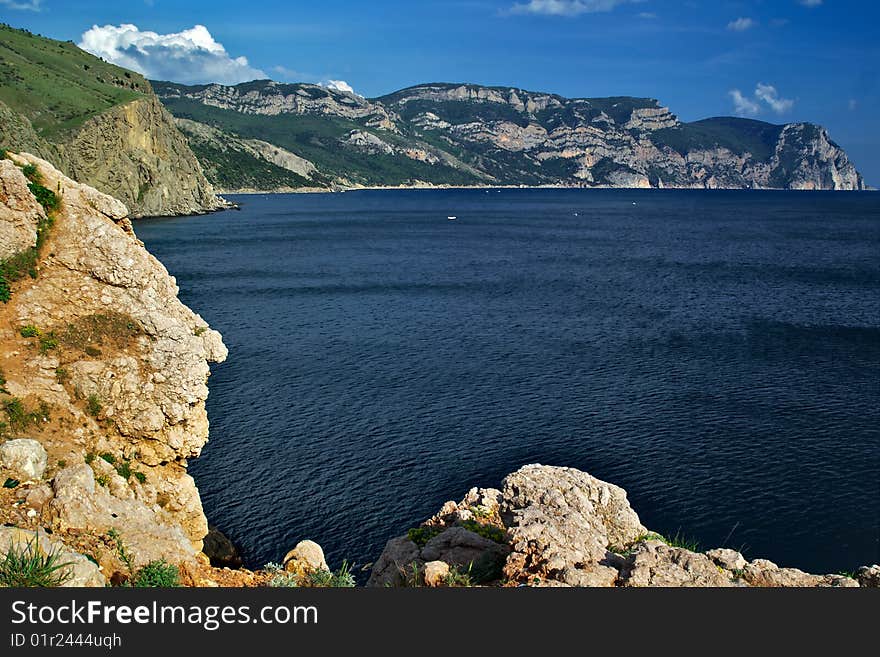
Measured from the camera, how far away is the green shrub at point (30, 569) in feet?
57.3

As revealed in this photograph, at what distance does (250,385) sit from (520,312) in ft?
140

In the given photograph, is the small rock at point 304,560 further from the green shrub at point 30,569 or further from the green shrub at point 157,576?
the green shrub at point 30,569

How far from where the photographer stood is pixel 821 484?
4619cm

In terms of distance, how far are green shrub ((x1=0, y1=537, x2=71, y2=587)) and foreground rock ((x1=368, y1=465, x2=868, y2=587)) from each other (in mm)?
→ 10231

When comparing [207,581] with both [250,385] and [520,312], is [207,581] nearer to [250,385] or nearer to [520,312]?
[250,385]

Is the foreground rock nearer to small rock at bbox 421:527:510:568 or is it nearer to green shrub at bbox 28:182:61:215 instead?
small rock at bbox 421:527:510:568

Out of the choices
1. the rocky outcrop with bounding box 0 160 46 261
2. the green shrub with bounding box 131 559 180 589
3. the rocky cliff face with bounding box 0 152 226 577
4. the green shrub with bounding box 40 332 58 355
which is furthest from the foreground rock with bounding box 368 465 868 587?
the rocky outcrop with bounding box 0 160 46 261

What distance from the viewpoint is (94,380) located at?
33.0 metres

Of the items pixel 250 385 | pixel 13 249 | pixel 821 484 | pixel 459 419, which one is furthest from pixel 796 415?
pixel 13 249

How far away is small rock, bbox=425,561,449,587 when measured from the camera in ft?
72.1

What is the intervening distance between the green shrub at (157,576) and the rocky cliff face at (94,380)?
2043mm

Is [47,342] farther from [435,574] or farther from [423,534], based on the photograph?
[435,574]

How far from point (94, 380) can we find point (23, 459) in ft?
22.8

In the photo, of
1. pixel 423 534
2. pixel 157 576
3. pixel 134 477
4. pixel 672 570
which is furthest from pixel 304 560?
pixel 672 570
